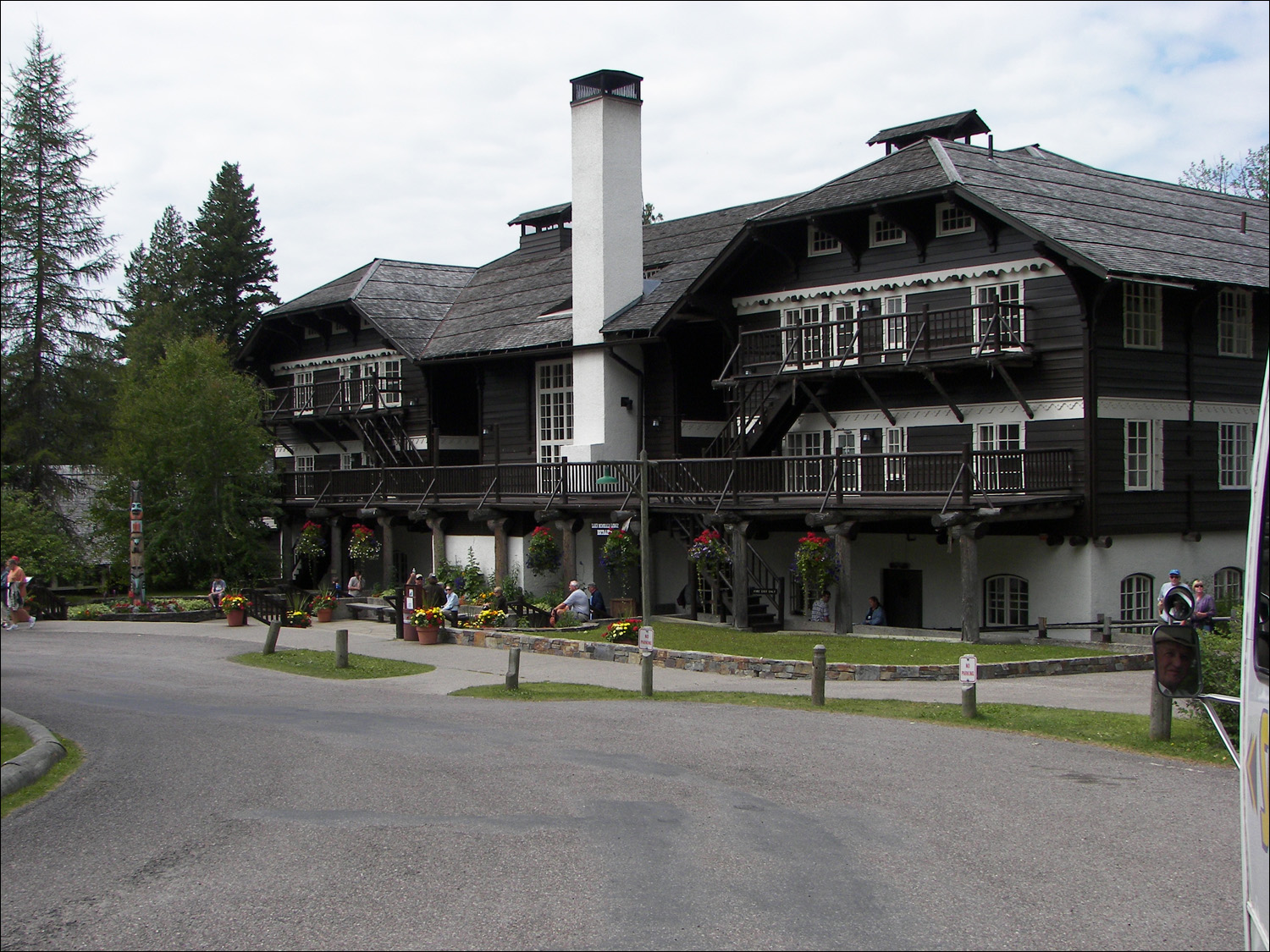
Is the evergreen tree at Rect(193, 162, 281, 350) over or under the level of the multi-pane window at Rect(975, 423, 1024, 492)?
over

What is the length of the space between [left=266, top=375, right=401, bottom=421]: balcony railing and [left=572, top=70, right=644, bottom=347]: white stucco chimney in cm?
962

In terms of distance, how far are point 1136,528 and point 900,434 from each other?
5831 millimetres

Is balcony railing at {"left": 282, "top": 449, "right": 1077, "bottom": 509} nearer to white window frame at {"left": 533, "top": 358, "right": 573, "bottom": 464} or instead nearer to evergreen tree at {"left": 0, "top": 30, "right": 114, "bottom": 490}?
white window frame at {"left": 533, "top": 358, "right": 573, "bottom": 464}

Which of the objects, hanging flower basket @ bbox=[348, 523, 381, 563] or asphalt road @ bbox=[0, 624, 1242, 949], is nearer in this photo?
asphalt road @ bbox=[0, 624, 1242, 949]

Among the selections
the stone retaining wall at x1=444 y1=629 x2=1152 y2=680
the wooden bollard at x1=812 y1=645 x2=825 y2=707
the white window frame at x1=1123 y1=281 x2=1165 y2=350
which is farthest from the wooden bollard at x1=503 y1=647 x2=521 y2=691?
the white window frame at x1=1123 y1=281 x2=1165 y2=350

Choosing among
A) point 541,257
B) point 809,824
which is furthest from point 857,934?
point 541,257

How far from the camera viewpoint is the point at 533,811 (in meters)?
10.9

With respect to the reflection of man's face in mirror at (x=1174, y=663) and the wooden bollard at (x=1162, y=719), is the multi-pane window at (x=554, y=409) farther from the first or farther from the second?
the reflection of man's face in mirror at (x=1174, y=663)

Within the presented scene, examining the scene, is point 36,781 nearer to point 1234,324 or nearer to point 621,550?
point 621,550

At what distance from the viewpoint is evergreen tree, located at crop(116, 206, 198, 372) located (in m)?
60.6

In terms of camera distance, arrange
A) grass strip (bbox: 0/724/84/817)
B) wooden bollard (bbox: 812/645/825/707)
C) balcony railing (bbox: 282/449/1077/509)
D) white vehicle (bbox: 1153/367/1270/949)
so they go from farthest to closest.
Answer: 1. balcony railing (bbox: 282/449/1077/509)
2. wooden bollard (bbox: 812/645/825/707)
3. grass strip (bbox: 0/724/84/817)
4. white vehicle (bbox: 1153/367/1270/949)

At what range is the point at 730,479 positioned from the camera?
29719 millimetres

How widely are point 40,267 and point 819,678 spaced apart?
1275cm

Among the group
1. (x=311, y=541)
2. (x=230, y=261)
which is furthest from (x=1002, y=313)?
(x=230, y=261)
